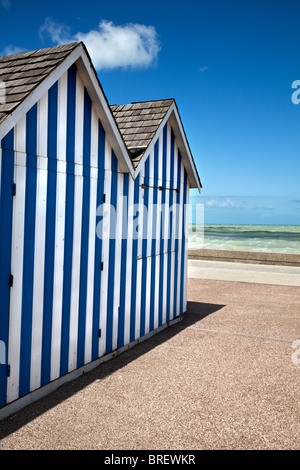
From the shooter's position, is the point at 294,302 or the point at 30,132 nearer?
the point at 30,132

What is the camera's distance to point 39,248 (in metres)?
4.92

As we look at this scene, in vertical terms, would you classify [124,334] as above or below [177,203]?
below

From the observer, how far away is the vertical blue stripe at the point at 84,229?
18.4ft

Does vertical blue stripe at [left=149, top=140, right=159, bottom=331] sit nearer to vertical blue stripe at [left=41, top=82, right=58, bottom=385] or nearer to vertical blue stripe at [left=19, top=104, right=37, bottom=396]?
vertical blue stripe at [left=41, top=82, right=58, bottom=385]

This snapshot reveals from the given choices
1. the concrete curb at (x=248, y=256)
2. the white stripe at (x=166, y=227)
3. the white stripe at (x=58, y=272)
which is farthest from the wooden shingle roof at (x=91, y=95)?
the concrete curb at (x=248, y=256)

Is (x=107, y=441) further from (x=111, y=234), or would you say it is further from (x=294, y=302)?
(x=294, y=302)

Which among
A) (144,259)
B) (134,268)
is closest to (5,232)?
(134,268)

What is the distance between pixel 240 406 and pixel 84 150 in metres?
3.54

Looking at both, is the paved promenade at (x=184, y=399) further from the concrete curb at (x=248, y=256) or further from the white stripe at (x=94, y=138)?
the concrete curb at (x=248, y=256)

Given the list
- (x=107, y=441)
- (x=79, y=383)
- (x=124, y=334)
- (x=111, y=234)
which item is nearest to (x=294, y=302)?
(x=124, y=334)

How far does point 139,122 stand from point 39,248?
3655 mm

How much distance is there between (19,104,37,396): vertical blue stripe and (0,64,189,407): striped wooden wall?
A: 0.03 ft

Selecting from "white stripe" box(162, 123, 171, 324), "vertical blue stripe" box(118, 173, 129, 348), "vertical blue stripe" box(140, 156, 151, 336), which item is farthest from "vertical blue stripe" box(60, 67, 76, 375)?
"white stripe" box(162, 123, 171, 324)
